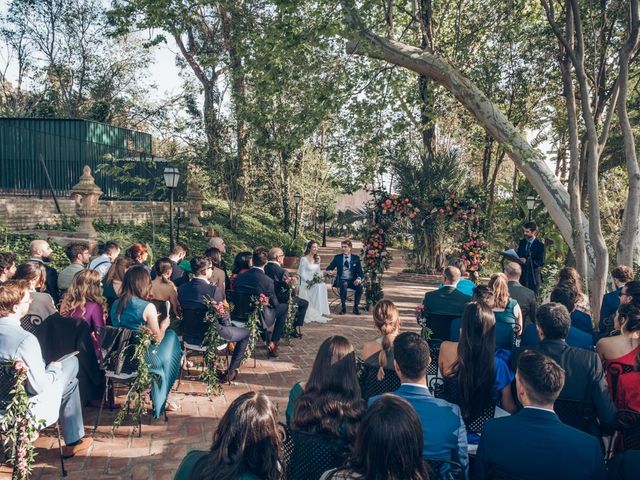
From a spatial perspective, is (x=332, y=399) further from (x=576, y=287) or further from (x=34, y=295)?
(x=576, y=287)

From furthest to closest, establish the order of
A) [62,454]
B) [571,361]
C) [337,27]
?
[337,27] → [62,454] → [571,361]

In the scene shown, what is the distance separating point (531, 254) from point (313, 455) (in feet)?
27.7

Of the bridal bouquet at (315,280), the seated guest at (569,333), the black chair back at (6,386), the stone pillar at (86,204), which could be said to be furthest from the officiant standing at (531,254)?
the stone pillar at (86,204)

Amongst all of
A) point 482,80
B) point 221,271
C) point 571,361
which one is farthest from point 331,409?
point 482,80

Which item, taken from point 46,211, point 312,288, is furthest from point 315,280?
point 46,211

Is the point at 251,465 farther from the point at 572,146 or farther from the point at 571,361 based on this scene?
the point at 572,146

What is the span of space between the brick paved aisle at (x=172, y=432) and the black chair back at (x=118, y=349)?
63 cm

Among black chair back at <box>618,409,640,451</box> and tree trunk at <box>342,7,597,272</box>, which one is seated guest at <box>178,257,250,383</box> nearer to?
black chair back at <box>618,409,640,451</box>

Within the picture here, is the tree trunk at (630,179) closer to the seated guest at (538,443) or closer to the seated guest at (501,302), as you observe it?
the seated guest at (501,302)

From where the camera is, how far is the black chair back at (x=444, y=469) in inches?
98.8

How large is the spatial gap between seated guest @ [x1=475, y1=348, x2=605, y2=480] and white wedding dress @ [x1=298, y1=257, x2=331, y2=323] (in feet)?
24.9

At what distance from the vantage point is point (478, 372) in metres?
3.55

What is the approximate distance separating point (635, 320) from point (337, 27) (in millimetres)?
6661

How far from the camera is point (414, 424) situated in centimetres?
212
